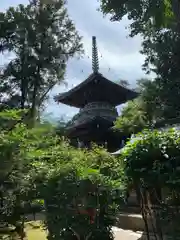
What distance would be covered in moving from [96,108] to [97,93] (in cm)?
120

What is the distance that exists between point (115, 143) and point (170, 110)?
486 centimetres

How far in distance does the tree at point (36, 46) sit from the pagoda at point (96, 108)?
6.19 feet

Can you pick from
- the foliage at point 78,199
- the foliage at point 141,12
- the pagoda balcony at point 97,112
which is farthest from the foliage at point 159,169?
the pagoda balcony at point 97,112

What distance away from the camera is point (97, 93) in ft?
67.7

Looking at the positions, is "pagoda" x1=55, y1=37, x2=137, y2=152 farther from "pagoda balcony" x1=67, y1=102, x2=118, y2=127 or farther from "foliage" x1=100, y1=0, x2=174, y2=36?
"foliage" x1=100, y1=0, x2=174, y2=36

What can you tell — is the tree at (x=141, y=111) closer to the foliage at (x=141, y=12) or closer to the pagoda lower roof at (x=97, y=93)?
the pagoda lower roof at (x=97, y=93)

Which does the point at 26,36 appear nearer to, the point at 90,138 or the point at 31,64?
the point at 31,64

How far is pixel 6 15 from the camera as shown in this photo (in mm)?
20734

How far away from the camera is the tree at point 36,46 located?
20578 millimetres

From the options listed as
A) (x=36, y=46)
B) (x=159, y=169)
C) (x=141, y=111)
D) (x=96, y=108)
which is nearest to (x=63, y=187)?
(x=159, y=169)

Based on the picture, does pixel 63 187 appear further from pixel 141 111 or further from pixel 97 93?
pixel 97 93

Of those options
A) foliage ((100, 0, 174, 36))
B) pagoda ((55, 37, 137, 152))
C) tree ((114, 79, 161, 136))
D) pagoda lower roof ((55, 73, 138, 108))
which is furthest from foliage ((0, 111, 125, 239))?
pagoda lower roof ((55, 73, 138, 108))

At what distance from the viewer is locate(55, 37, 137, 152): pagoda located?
760 inches

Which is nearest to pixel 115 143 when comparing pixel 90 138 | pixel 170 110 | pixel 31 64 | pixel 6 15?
pixel 90 138
